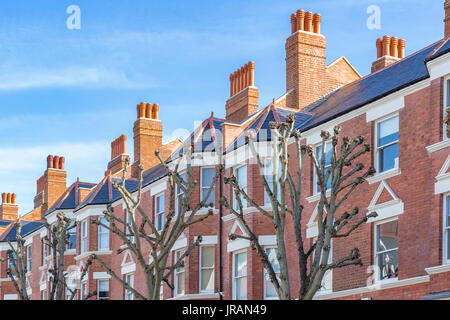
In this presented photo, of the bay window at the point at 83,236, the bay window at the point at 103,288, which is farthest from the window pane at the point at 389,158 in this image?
the bay window at the point at 83,236

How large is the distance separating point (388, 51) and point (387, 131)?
35.4 ft

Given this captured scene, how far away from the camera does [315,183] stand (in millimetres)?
25344

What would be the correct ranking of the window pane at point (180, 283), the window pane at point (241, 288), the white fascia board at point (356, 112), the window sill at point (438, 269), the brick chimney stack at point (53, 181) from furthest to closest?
the brick chimney stack at point (53, 181), the window pane at point (180, 283), the window pane at point (241, 288), the white fascia board at point (356, 112), the window sill at point (438, 269)

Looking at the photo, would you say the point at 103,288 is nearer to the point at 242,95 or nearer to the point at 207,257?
the point at 207,257

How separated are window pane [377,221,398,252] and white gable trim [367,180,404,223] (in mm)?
265

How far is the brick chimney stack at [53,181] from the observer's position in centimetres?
4978

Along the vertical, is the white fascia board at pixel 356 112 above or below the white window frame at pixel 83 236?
above

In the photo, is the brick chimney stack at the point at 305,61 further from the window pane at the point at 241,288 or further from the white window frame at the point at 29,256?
the white window frame at the point at 29,256

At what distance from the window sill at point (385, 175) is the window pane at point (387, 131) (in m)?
0.97

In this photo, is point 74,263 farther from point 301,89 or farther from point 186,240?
point 301,89

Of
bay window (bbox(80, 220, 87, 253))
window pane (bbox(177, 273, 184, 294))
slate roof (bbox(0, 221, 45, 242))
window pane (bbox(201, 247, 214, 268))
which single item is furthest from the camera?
slate roof (bbox(0, 221, 45, 242))

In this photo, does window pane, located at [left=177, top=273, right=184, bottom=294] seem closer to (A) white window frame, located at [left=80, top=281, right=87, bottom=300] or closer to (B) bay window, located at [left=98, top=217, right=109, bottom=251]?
(B) bay window, located at [left=98, top=217, right=109, bottom=251]

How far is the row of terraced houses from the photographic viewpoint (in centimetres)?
2047

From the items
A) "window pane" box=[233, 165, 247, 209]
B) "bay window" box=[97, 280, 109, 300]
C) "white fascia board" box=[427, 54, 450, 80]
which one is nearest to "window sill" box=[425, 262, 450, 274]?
"white fascia board" box=[427, 54, 450, 80]
